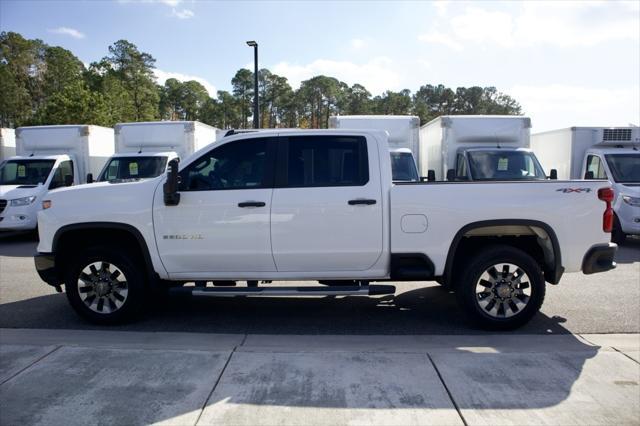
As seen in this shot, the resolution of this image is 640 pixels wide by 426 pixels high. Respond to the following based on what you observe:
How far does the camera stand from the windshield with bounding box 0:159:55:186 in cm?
1241

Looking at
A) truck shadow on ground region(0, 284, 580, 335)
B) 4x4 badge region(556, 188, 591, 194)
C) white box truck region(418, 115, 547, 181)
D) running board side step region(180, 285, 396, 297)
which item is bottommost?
truck shadow on ground region(0, 284, 580, 335)

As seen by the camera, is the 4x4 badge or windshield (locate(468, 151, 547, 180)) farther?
windshield (locate(468, 151, 547, 180))

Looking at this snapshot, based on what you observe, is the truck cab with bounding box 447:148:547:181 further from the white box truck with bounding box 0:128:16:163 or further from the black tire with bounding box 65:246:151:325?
the white box truck with bounding box 0:128:16:163

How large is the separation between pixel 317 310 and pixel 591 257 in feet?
10.1

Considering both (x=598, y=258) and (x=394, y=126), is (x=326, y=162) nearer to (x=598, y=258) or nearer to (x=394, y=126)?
(x=598, y=258)

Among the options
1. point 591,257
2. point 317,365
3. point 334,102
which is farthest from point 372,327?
point 334,102

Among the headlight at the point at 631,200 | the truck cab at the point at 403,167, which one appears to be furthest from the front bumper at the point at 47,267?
the headlight at the point at 631,200

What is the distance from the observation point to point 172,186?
5.01 metres

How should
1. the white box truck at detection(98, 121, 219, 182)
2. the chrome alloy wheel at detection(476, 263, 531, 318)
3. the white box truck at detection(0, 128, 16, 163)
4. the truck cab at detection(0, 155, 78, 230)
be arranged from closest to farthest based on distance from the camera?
1. the chrome alloy wheel at detection(476, 263, 531, 318)
2. the truck cab at detection(0, 155, 78, 230)
3. the white box truck at detection(98, 121, 219, 182)
4. the white box truck at detection(0, 128, 16, 163)

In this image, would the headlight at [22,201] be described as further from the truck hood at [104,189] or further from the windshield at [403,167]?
the windshield at [403,167]

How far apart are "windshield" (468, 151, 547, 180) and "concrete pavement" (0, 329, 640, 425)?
631 cm

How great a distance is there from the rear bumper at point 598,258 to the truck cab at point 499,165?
588 centimetres

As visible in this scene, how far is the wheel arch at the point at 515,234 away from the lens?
4992 mm

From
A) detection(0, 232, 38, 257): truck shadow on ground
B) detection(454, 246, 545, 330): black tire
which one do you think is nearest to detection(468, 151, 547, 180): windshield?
detection(454, 246, 545, 330): black tire
